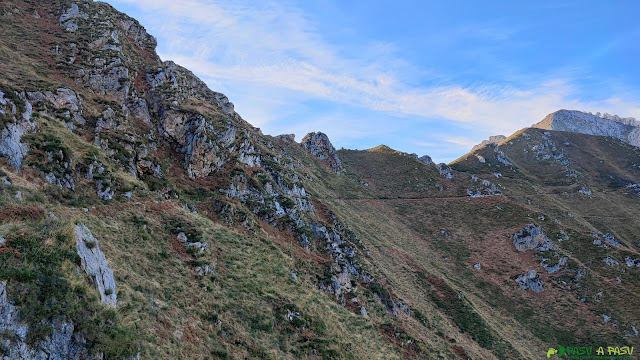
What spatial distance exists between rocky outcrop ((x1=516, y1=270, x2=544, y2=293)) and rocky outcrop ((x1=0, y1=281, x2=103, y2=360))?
213 feet

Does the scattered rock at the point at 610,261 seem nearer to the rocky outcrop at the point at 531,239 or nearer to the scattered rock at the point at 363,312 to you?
the rocky outcrop at the point at 531,239

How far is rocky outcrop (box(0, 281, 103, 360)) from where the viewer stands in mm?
8789

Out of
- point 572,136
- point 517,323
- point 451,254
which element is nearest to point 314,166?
point 451,254

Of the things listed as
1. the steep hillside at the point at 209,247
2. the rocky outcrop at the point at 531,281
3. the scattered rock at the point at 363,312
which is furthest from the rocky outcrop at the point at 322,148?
the scattered rock at the point at 363,312

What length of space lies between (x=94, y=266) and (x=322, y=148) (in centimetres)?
10572

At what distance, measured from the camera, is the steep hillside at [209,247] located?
41.7 ft

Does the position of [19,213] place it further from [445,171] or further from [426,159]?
[426,159]

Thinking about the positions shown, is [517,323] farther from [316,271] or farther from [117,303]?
[117,303]

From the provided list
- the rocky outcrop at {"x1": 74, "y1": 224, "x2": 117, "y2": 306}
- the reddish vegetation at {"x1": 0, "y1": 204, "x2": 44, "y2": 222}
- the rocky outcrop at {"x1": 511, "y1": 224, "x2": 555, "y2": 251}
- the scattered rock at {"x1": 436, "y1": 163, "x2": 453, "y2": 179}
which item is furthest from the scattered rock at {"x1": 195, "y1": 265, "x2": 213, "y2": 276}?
the scattered rock at {"x1": 436, "y1": 163, "x2": 453, "y2": 179}

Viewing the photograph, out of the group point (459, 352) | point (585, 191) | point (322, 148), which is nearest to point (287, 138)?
point (322, 148)

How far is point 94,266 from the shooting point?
13.1m

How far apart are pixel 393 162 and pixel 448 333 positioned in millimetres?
87581

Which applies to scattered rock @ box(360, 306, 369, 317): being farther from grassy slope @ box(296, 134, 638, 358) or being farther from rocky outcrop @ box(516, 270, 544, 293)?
rocky outcrop @ box(516, 270, 544, 293)

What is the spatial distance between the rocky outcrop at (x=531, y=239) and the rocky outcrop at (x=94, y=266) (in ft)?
239
